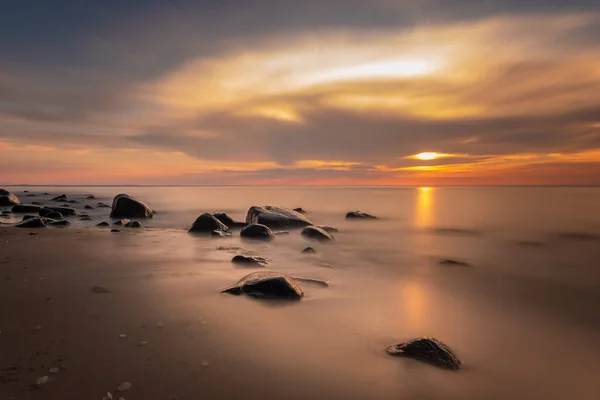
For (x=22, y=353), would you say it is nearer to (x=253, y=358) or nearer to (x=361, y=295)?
(x=253, y=358)

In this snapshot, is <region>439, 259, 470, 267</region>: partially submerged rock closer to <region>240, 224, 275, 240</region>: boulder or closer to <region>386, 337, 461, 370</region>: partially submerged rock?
<region>240, 224, 275, 240</region>: boulder

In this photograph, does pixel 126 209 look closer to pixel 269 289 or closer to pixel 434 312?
pixel 269 289

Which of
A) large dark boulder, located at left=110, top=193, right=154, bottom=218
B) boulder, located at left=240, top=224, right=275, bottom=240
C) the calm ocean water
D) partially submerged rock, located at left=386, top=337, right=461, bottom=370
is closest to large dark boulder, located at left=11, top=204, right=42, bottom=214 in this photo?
large dark boulder, located at left=110, top=193, right=154, bottom=218

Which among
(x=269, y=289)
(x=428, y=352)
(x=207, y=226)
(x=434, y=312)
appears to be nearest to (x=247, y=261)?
(x=269, y=289)

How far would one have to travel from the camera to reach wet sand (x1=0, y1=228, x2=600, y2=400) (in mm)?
3791

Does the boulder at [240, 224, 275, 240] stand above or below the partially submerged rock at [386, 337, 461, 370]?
below

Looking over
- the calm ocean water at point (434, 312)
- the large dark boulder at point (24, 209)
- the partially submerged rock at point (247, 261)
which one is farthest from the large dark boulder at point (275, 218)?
the large dark boulder at point (24, 209)

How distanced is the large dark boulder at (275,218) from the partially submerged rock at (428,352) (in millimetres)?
14552

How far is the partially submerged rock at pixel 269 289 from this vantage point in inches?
266

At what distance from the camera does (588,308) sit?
25.0 feet

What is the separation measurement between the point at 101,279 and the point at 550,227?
27575 mm

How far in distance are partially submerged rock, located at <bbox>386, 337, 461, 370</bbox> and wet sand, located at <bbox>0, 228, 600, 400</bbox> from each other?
13cm

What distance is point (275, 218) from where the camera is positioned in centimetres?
1930

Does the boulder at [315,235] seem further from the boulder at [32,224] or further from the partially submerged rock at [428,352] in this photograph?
the boulder at [32,224]
